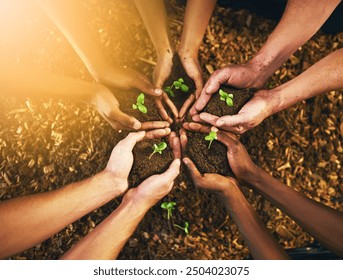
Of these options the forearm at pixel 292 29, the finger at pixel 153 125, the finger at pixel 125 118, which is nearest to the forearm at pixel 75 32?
the finger at pixel 125 118

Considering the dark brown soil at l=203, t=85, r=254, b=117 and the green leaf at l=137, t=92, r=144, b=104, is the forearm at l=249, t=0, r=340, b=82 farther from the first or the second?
the green leaf at l=137, t=92, r=144, b=104

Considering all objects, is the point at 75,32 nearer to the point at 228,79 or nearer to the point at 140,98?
the point at 140,98

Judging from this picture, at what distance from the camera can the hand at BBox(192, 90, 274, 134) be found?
1807 mm

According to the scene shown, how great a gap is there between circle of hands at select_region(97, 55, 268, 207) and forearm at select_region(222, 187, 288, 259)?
8 cm

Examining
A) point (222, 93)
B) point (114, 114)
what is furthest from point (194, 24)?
point (114, 114)

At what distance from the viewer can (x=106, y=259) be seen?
1690mm

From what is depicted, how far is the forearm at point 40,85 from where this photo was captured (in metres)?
1.81

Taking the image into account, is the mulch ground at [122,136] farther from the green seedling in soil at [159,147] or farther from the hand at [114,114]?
the green seedling in soil at [159,147]

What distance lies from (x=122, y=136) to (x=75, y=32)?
0.65 metres

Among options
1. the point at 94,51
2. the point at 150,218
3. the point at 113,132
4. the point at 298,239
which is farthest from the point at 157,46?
the point at 298,239

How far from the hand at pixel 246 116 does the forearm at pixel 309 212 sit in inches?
10.7

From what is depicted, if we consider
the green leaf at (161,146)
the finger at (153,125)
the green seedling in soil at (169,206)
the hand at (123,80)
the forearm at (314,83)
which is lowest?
the green seedling in soil at (169,206)

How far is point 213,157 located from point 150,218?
0.57 metres
